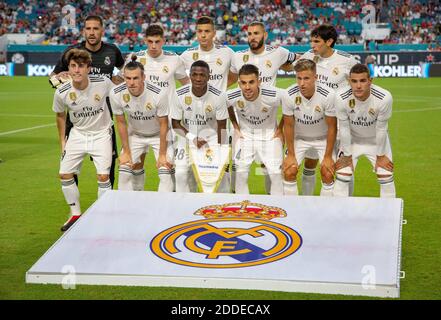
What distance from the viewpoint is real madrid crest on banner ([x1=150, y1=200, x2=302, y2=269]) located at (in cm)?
548

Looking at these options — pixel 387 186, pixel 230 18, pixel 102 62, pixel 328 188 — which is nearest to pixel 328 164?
pixel 328 188

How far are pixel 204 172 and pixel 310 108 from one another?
1.41 m

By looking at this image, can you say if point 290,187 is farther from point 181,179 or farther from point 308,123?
point 181,179

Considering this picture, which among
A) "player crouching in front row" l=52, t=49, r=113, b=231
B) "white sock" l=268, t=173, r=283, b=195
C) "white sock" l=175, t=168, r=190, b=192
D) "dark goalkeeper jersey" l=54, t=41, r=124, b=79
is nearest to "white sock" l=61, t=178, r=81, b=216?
"player crouching in front row" l=52, t=49, r=113, b=231

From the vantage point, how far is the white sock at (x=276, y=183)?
308 inches

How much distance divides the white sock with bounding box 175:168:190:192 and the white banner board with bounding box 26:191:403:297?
1149mm

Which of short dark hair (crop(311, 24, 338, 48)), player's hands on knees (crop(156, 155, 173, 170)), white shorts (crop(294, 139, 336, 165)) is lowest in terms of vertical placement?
player's hands on knees (crop(156, 155, 173, 170))

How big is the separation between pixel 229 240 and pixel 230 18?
35492mm

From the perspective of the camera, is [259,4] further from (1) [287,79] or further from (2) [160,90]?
(2) [160,90]

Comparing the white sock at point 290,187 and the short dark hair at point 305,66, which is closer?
the short dark hair at point 305,66

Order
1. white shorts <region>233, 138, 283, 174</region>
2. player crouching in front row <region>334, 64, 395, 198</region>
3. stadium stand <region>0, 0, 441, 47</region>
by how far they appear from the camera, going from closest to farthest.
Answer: player crouching in front row <region>334, 64, 395, 198</region> < white shorts <region>233, 138, 283, 174</region> < stadium stand <region>0, 0, 441, 47</region>

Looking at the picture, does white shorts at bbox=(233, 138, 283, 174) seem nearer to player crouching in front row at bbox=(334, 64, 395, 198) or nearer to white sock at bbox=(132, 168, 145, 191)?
player crouching in front row at bbox=(334, 64, 395, 198)

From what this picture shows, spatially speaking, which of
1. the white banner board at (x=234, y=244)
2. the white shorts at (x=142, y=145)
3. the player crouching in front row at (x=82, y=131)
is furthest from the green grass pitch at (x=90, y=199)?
the white shorts at (x=142, y=145)

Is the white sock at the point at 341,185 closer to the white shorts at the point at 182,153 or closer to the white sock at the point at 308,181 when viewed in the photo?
the white sock at the point at 308,181
